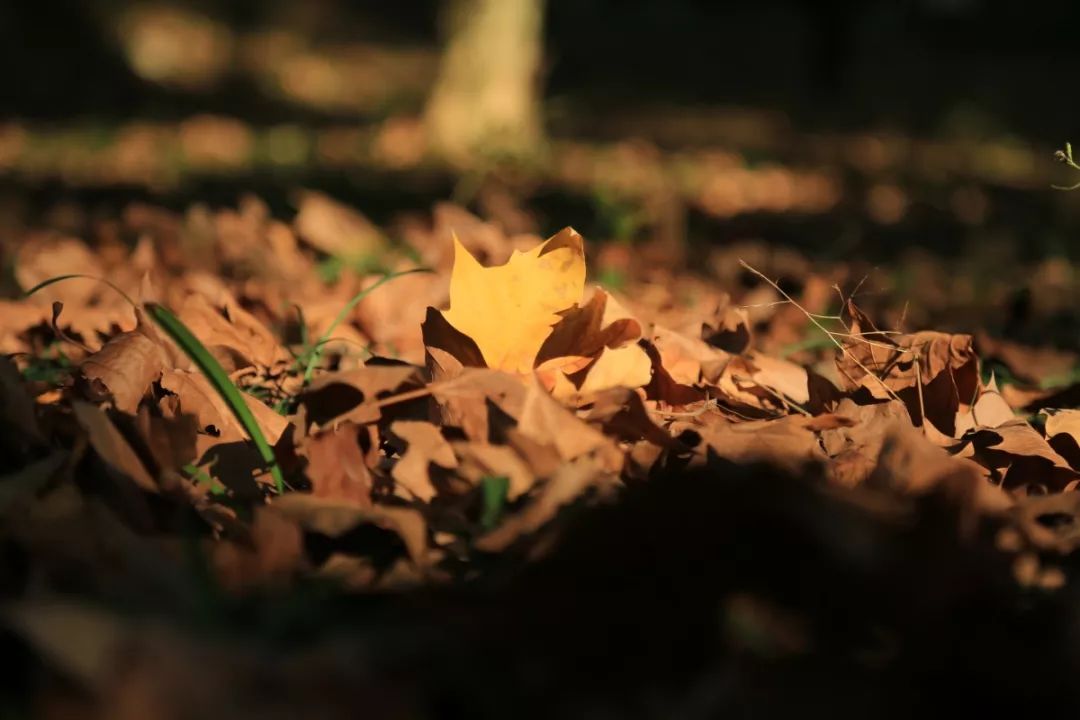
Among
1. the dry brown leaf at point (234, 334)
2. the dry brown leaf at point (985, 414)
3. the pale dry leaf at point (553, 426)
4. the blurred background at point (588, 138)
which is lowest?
the blurred background at point (588, 138)

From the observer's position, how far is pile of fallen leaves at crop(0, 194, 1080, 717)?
1073 millimetres

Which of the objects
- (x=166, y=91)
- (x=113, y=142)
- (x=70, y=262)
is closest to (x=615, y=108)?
(x=166, y=91)

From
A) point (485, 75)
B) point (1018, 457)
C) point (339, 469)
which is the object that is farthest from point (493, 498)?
point (485, 75)

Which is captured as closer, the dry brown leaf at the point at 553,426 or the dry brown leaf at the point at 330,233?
the dry brown leaf at the point at 553,426

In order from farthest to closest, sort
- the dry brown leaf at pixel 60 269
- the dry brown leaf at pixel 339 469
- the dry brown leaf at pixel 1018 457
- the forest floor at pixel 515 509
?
the dry brown leaf at pixel 60 269 < the dry brown leaf at pixel 1018 457 < the dry brown leaf at pixel 339 469 < the forest floor at pixel 515 509

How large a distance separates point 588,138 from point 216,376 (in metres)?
8.48

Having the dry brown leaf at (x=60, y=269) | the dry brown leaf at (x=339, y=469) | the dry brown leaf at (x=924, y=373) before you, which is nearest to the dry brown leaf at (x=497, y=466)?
the dry brown leaf at (x=339, y=469)

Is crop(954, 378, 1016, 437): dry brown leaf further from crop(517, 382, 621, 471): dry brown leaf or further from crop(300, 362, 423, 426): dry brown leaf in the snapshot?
crop(300, 362, 423, 426): dry brown leaf

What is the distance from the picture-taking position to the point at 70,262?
2670mm

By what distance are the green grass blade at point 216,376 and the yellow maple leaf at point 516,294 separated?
28cm

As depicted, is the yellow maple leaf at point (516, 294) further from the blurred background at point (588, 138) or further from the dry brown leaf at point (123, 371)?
the blurred background at point (588, 138)

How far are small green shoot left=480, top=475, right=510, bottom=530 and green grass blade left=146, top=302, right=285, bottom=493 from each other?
256 mm

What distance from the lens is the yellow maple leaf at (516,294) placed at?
5.00ft

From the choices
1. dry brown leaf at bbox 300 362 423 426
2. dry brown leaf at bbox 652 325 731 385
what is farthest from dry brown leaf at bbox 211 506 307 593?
dry brown leaf at bbox 652 325 731 385
